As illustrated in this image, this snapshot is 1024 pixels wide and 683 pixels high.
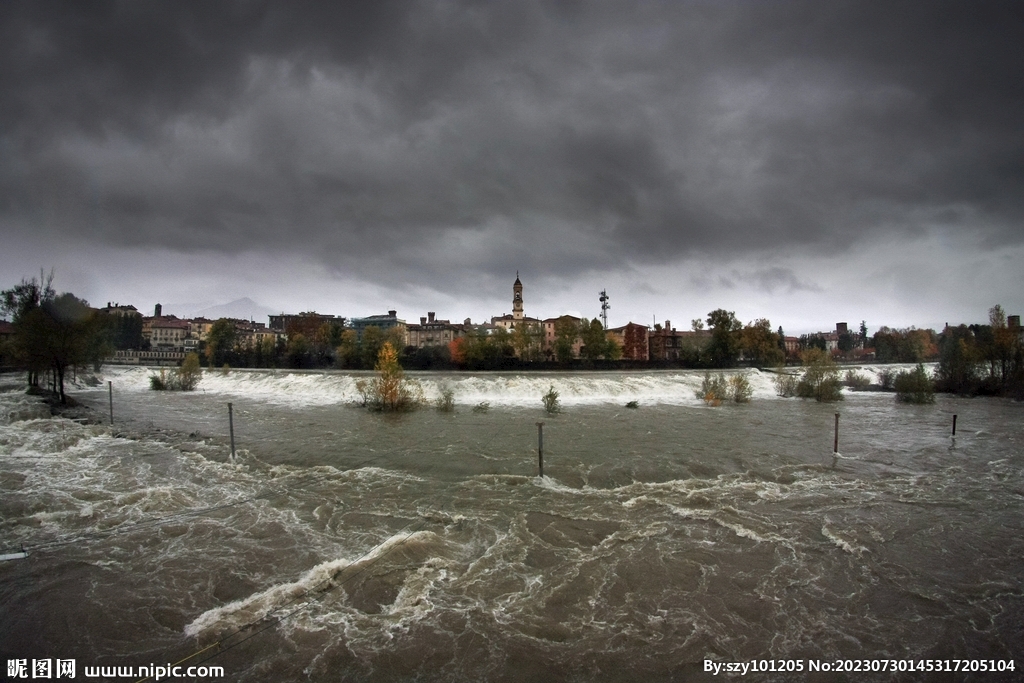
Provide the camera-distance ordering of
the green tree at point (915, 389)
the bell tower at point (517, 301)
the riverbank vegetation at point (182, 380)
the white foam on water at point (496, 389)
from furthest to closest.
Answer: the bell tower at point (517, 301)
the riverbank vegetation at point (182, 380)
the white foam on water at point (496, 389)
the green tree at point (915, 389)

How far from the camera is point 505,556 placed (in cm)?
913

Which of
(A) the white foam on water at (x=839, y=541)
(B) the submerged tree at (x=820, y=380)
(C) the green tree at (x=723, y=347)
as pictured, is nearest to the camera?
(A) the white foam on water at (x=839, y=541)

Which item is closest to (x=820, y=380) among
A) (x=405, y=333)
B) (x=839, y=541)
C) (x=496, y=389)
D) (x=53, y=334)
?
(x=496, y=389)

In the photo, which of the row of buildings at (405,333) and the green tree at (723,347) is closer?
the green tree at (723,347)

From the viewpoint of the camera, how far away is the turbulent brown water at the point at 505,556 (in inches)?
246

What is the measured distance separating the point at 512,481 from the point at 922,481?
43.9 feet

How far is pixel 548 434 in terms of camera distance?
24031 millimetres

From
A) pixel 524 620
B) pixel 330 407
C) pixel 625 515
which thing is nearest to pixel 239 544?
pixel 524 620

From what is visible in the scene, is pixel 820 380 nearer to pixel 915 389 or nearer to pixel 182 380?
pixel 915 389

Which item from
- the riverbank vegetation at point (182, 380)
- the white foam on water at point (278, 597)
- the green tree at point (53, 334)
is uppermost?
the green tree at point (53, 334)

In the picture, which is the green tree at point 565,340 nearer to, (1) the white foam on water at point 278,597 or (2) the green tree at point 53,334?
(2) the green tree at point 53,334

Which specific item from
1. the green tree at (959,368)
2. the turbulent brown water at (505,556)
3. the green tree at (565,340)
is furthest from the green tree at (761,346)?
the turbulent brown water at (505,556)

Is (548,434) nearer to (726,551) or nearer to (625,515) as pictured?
(625,515)

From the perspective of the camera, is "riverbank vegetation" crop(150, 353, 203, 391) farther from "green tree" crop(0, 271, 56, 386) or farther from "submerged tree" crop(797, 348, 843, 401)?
"submerged tree" crop(797, 348, 843, 401)
